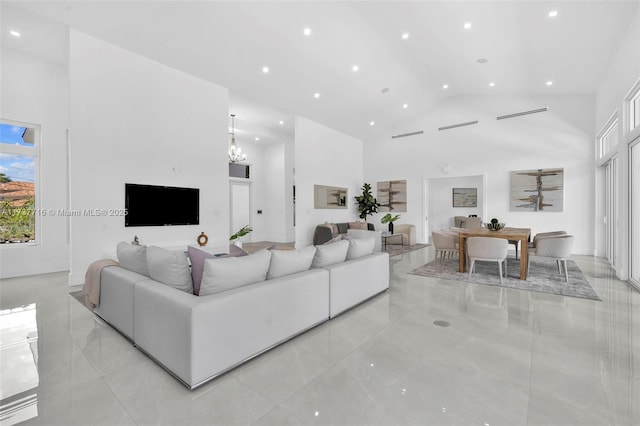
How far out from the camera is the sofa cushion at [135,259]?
268 centimetres

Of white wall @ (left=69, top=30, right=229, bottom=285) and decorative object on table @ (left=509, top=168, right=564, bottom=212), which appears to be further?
decorative object on table @ (left=509, top=168, right=564, bottom=212)

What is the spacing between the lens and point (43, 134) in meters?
5.34

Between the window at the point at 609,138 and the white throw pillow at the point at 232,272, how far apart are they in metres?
6.60

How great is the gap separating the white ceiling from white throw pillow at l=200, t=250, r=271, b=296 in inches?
159

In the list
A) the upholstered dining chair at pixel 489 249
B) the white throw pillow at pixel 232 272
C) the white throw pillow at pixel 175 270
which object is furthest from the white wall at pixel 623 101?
the white throw pillow at pixel 175 270

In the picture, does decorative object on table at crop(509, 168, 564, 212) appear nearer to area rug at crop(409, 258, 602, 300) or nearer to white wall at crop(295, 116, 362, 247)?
area rug at crop(409, 258, 602, 300)

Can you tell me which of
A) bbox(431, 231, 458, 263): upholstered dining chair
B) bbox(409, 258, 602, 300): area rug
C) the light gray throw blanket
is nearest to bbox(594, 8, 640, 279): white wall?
bbox(409, 258, 602, 300): area rug

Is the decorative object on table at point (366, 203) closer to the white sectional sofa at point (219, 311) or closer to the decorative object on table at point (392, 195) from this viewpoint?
the decorative object on table at point (392, 195)

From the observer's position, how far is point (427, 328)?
9.20 ft

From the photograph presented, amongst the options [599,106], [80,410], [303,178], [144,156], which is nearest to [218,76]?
[144,156]

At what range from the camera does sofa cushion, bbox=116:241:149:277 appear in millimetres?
2684

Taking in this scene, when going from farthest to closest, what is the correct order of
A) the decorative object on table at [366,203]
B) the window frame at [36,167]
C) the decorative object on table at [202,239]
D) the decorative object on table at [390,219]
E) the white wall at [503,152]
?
the decorative object on table at [366,203], the decorative object on table at [390,219], the white wall at [503,152], the decorative object on table at [202,239], the window frame at [36,167]

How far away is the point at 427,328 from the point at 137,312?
2595mm

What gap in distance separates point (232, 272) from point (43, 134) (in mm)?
5804
